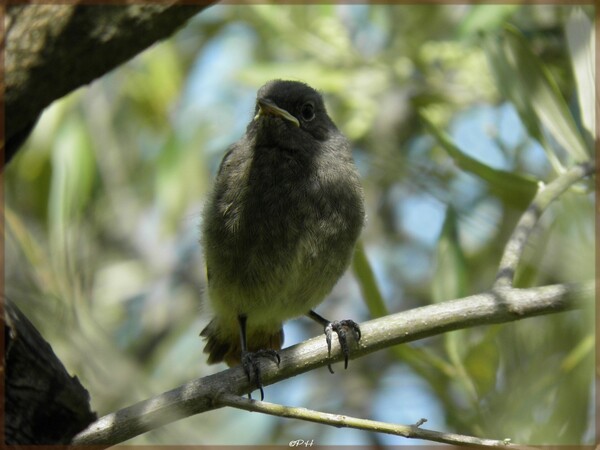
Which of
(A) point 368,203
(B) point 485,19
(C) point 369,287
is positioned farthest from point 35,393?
(A) point 368,203

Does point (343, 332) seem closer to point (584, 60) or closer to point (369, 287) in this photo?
point (369, 287)

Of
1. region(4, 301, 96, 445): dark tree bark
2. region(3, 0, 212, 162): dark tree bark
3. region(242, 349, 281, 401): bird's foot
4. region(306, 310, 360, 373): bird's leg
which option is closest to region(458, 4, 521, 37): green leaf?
region(3, 0, 212, 162): dark tree bark

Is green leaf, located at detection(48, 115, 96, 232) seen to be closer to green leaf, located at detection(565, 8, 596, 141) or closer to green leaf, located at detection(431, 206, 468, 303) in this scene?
green leaf, located at detection(431, 206, 468, 303)

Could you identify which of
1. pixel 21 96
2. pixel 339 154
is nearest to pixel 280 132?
pixel 339 154

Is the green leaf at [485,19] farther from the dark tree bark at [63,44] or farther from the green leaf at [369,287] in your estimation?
the dark tree bark at [63,44]

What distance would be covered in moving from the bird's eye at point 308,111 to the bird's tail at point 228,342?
1154 mm

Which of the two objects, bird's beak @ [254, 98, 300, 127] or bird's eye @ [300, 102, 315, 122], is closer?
bird's beak @ [254, 98, 300, 127]

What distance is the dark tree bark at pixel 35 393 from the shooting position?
9.29 ft

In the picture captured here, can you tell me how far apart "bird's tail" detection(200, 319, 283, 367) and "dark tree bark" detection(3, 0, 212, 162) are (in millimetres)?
1684

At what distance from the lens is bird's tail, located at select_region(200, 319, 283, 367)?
15.1 feet

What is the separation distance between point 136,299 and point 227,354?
Answer: 2.75 m

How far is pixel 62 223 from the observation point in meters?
4.53

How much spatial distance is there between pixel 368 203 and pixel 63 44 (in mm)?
3681

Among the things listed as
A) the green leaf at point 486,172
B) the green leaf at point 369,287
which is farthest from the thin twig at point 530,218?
the green leaf at point 369,287
